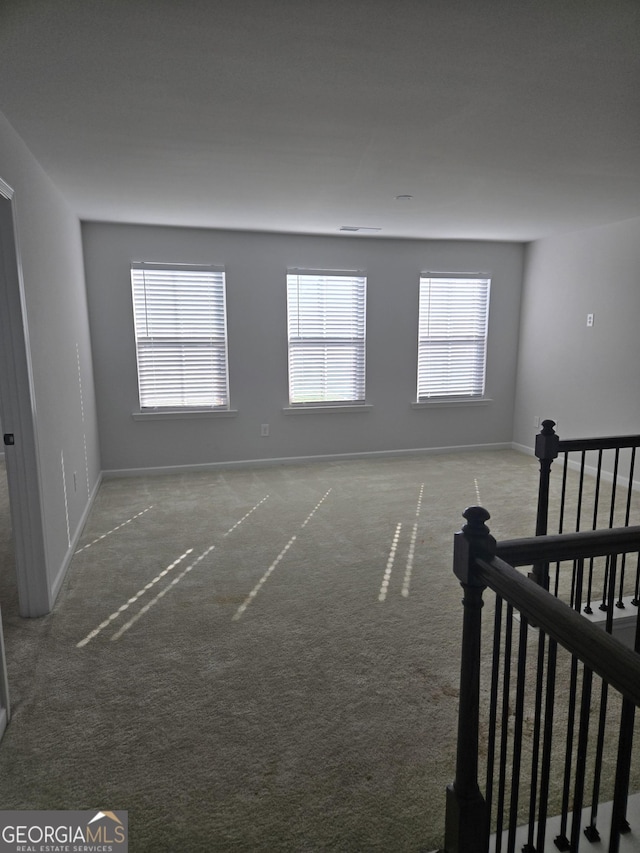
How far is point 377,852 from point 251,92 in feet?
8.67

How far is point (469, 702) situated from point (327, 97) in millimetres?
2238

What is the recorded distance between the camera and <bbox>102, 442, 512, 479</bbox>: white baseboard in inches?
215

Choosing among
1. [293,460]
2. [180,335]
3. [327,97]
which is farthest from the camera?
[293,460]

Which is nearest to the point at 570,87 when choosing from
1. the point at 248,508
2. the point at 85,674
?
the point at 85,674

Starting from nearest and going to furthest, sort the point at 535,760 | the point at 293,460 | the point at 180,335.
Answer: the point at 535,760
the point at 180,335
the point at 293,460

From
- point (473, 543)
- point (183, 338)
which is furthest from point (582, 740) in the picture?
point (183, 338)

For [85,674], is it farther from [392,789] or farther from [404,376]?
[404,376]

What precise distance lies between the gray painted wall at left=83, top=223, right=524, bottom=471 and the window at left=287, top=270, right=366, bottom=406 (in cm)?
11

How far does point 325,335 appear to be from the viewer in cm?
581

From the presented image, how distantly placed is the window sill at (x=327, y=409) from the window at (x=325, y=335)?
68mm

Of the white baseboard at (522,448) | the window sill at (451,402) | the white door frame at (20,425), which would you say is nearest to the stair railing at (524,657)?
Answer: the white door frame at (20,425)

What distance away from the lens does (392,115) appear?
96.4 inches

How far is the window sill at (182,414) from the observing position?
5.38m

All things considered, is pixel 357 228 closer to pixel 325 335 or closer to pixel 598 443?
pixel 325 335
